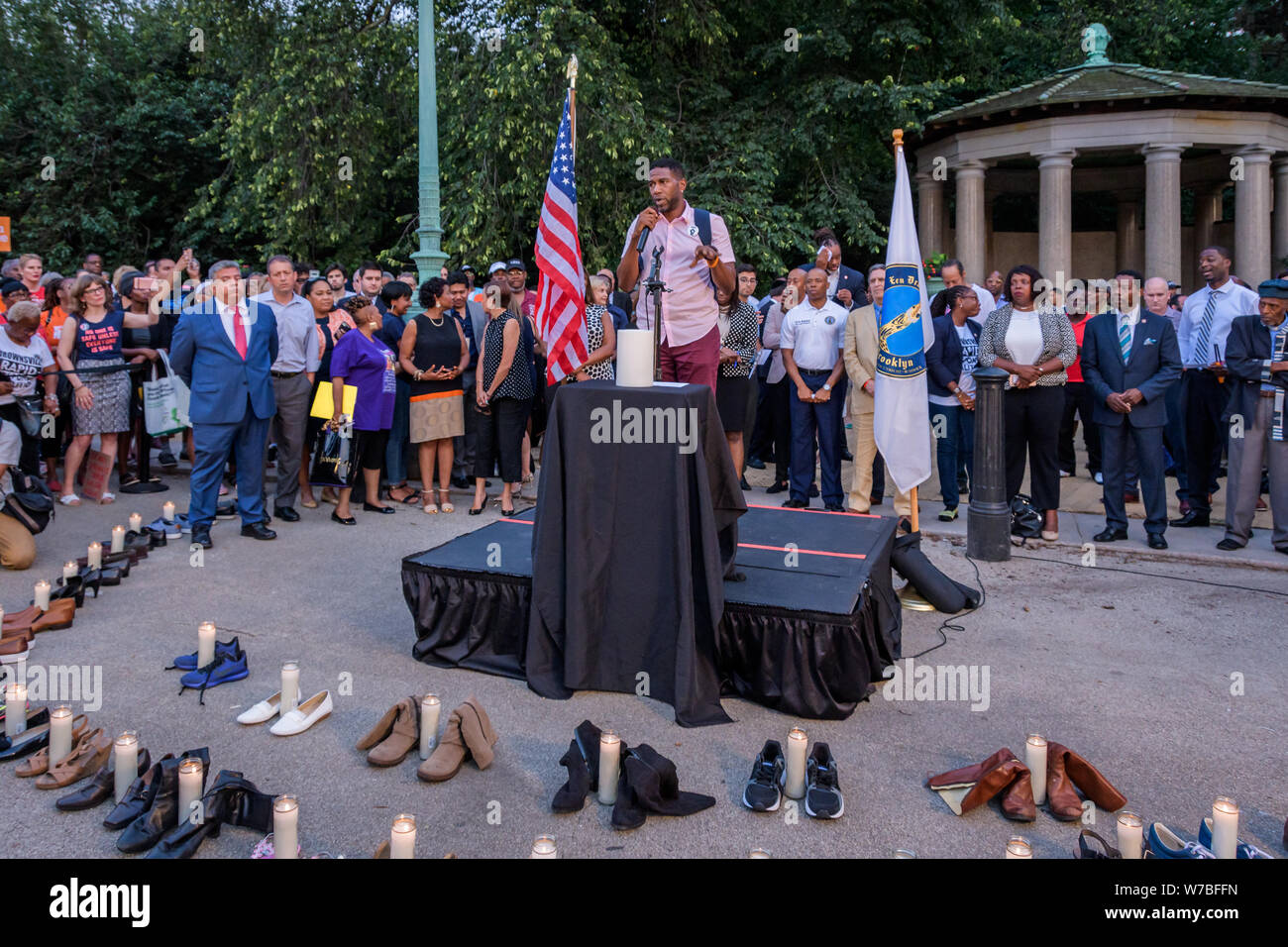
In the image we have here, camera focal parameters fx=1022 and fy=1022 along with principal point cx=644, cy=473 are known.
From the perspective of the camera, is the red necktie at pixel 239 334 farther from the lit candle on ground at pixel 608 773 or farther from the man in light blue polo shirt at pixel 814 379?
the lit candle on ground at pixel 608 773

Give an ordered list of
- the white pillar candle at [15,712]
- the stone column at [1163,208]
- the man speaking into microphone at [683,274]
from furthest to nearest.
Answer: the stone column at [1163,208] → the man speaking into microphone at [683,274] → the white pillar candle at [15,712]

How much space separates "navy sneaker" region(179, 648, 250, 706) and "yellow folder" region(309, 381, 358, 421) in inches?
168

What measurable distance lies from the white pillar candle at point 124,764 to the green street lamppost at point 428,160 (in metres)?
8.07

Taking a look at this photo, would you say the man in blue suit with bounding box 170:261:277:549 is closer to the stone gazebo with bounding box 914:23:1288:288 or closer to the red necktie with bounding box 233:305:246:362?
the red necktie with bounding box 233:305:246:362

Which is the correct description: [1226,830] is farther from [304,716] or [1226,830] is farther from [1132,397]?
[1132,397]

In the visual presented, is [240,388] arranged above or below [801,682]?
above

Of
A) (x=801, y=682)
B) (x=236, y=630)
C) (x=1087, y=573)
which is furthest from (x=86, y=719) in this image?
Result: (x=1087, y=573)

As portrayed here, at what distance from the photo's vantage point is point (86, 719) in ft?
15.2

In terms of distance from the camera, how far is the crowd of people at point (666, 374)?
8.11 meters

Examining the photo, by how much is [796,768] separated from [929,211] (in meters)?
20.4

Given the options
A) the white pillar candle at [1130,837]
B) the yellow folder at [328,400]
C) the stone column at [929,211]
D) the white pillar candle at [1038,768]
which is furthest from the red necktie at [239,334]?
the stone column at [929,211]

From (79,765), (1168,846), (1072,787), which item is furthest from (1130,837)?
(79,765)

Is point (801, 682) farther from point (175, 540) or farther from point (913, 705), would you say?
point (175, 540)
